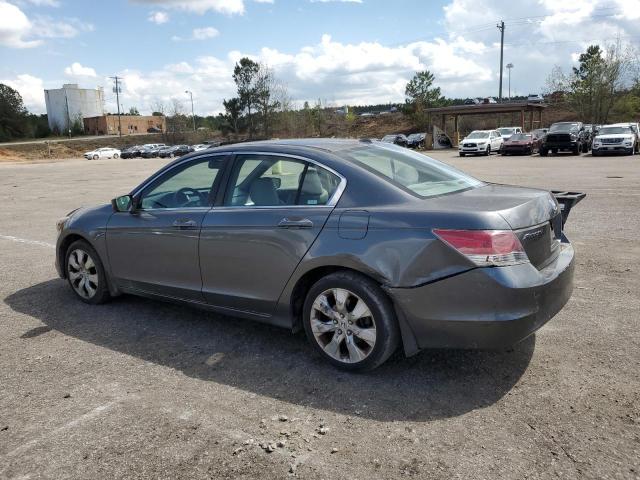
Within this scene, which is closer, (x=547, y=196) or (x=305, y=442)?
(x=305, y=442)

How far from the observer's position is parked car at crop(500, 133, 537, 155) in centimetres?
3462

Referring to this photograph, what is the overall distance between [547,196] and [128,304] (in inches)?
157

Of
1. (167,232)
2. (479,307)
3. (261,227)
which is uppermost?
(261,227)

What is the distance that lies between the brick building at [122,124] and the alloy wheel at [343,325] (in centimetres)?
11351

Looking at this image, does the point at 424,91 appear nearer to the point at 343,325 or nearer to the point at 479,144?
the point at 479,144

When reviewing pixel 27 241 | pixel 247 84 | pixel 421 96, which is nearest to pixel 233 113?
pixel 247 84

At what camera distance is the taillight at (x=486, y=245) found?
324cm

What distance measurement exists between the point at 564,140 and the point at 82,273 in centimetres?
3212

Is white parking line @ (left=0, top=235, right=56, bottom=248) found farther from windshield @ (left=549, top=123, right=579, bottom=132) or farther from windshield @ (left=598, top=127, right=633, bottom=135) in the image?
windshield @ (left=549, top=123, right=579, bottom=132)

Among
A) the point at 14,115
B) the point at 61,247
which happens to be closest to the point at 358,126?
the point at 14,115

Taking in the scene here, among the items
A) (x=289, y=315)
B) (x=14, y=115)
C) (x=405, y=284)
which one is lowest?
(x=289, y=315)

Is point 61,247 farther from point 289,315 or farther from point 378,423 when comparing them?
point 378,423

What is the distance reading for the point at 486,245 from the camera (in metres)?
3.24

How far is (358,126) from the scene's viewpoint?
85562 mm
